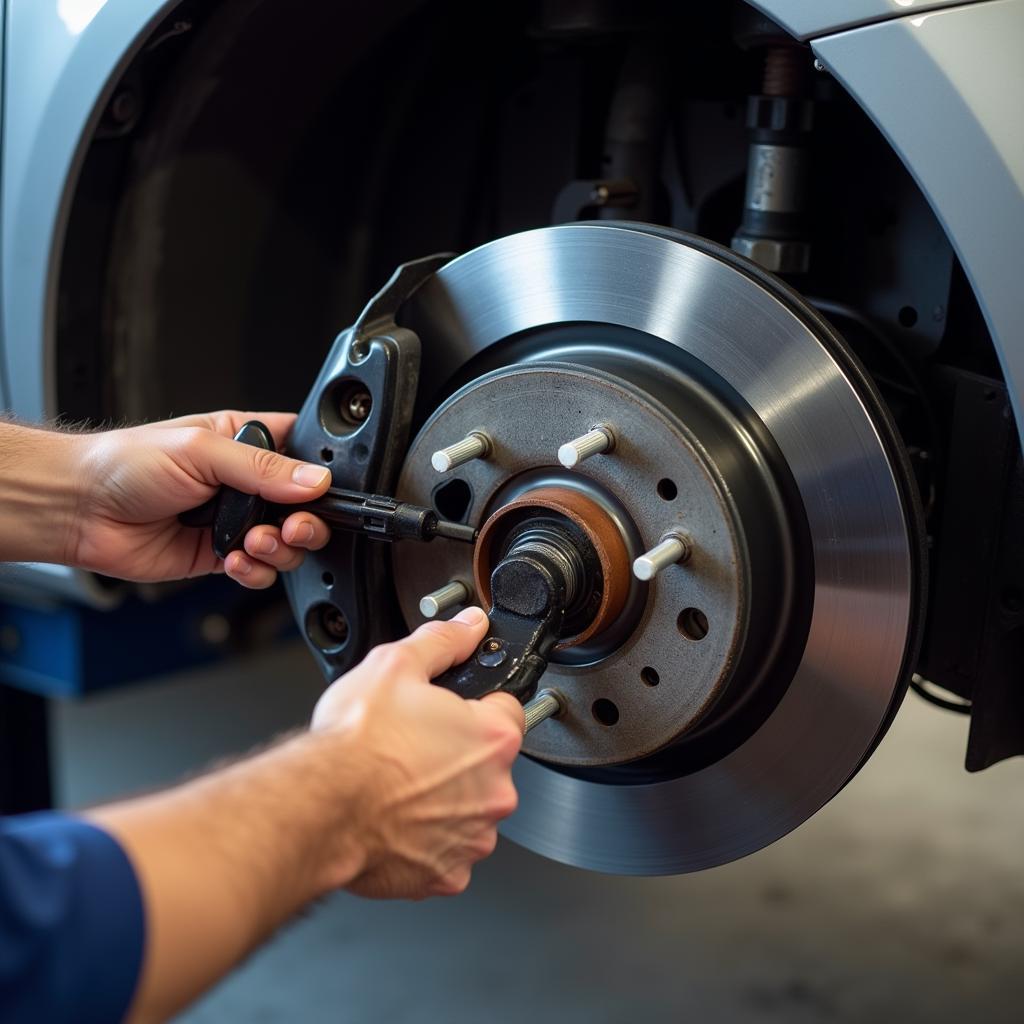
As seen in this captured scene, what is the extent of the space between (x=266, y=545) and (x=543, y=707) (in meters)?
0.22

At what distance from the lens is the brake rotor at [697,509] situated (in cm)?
72

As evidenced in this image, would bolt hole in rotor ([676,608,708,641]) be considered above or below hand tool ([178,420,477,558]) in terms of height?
below

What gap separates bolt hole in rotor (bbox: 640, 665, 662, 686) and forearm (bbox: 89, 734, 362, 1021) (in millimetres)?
213

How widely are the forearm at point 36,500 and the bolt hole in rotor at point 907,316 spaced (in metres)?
0.59

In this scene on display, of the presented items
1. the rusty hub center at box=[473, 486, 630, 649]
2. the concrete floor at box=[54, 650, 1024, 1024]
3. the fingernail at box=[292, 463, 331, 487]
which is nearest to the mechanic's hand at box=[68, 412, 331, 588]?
the fingernail at box=[292, 463, 331, 487]

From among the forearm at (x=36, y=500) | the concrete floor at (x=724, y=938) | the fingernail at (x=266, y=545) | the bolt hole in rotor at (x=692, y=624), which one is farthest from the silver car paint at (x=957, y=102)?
the concrete floor at (x=724, y=938)

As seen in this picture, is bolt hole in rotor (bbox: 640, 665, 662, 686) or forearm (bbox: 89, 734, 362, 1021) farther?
bolt hole in rotor (bbox: 640, 665, 662, 686)

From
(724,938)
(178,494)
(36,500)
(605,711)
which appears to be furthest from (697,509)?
(724,938)

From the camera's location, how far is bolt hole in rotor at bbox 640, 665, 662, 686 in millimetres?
757

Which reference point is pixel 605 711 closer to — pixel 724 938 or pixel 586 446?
pixel 586 446

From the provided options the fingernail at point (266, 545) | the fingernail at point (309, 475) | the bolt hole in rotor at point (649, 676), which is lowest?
the bolt hole in rotor at point (649, 676)

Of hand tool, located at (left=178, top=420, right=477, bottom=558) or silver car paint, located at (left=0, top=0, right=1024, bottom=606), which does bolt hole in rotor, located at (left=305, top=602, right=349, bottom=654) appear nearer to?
hand tool, located at (left=178, top=420, right=477, bottom=558)

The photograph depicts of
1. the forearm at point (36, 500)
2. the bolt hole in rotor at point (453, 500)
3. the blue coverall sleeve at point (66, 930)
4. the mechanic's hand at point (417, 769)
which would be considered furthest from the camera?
the forearm at point (36, 500)

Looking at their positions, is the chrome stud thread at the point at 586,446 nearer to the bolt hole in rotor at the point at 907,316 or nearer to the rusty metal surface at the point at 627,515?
the rusty metal surface at the point at 627,515
